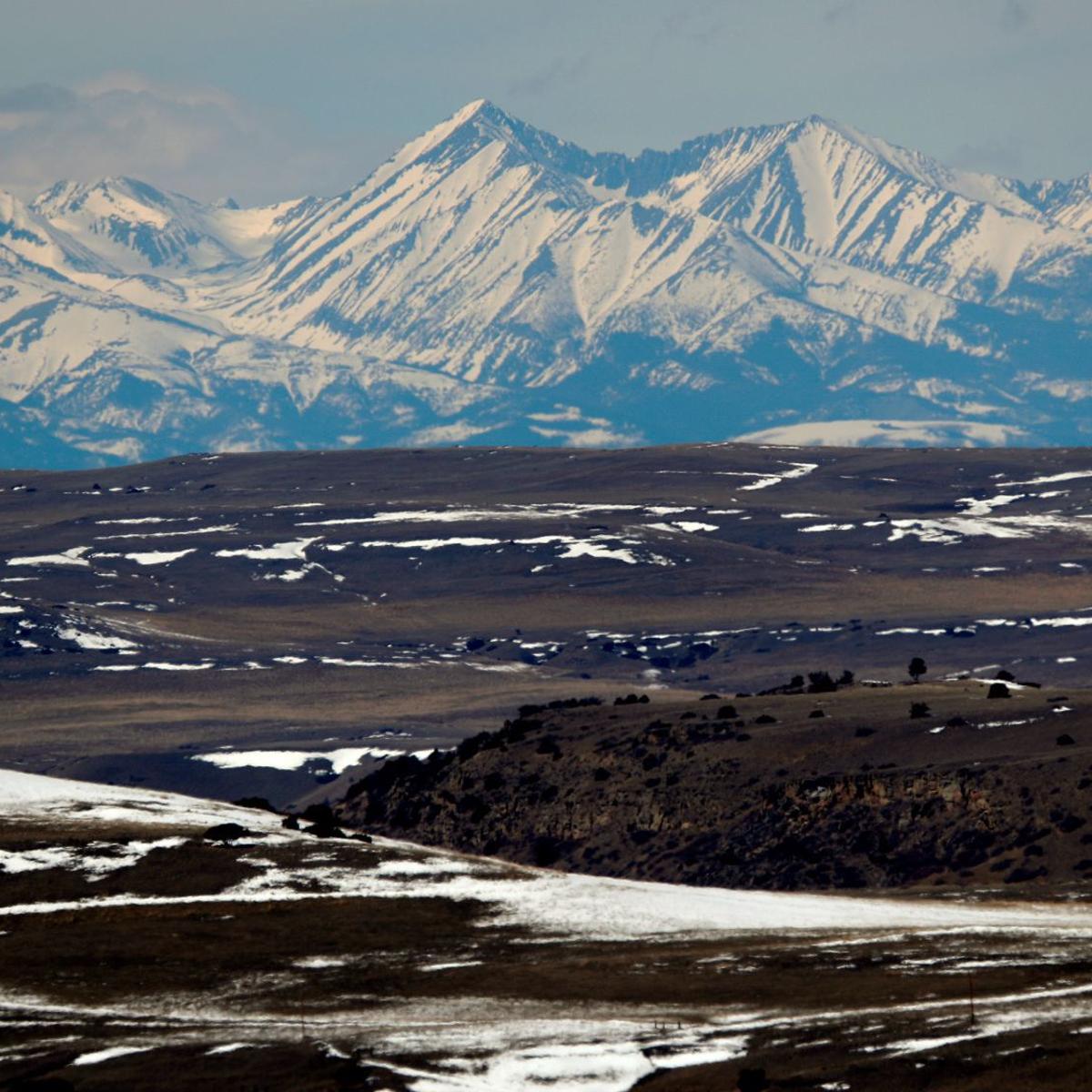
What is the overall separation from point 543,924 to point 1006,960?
12.7 m

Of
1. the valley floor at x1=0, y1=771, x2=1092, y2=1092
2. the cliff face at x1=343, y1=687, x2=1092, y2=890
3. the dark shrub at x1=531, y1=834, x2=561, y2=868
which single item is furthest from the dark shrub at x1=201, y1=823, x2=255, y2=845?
the dark shrub at x1=531, y1=834, x2=561, y2=868

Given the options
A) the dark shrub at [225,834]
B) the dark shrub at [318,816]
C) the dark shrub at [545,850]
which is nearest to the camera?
the dark shrub at [225,834]

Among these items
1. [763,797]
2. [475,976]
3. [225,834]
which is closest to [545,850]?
[763,797]

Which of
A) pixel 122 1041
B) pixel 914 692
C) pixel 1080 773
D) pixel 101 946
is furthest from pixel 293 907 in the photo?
pixel 914 692

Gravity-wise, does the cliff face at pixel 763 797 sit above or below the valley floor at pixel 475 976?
above

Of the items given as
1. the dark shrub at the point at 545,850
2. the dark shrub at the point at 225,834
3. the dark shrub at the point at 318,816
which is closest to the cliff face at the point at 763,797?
the dark shrub at the point at 545,850

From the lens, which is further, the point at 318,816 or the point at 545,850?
the point at 545,850

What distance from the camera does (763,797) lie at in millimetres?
114125

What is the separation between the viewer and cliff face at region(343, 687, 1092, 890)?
102m

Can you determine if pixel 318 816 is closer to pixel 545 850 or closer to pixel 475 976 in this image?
pixel 545 850

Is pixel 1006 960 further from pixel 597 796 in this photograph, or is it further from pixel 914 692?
pixel 914 692

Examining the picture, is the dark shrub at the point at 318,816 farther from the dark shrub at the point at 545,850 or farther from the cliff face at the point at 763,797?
the cliff face at the point at 763,797

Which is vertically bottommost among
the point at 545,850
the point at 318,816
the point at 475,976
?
the point at 475,976

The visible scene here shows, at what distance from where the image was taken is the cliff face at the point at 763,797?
102125 mm
